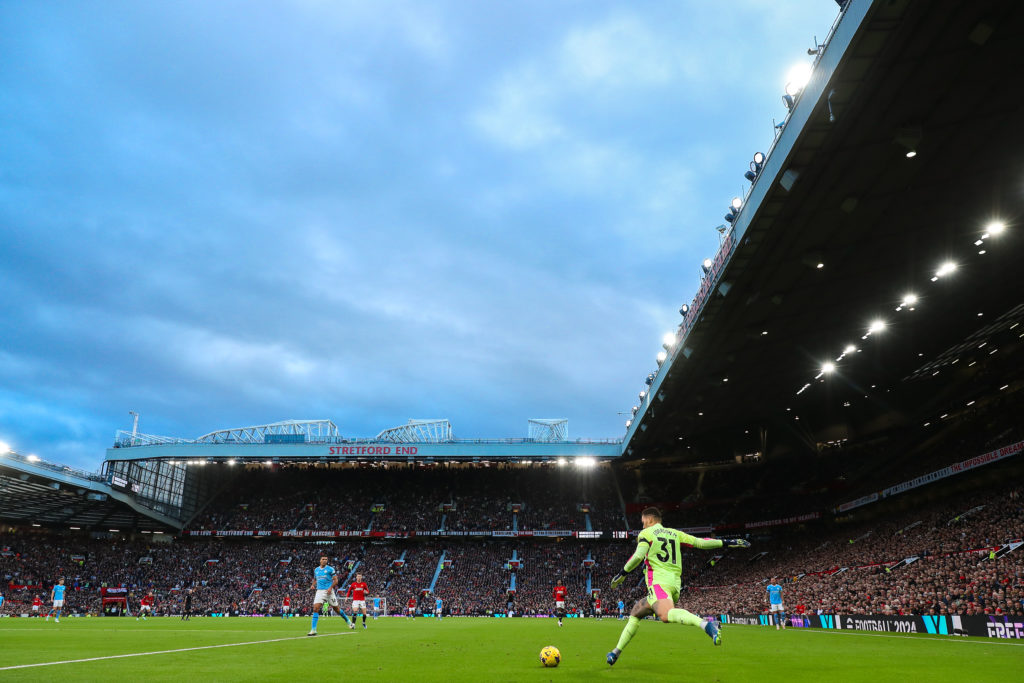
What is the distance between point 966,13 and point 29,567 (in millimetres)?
72077

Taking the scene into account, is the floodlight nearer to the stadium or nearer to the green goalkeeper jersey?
the stadium

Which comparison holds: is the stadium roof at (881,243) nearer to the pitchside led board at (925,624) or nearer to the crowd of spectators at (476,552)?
the crowd of spectators at (476,552)

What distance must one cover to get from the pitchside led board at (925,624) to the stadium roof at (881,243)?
42.3 feet

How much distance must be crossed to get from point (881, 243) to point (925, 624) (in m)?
14.0

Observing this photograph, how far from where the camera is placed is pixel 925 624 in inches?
953

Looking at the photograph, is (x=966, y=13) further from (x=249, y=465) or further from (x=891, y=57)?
(x=249, y=465)

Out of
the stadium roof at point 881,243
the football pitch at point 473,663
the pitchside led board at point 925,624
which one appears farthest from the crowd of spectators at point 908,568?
the football pitch at point 473,663

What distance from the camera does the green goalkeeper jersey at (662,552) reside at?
9492mm

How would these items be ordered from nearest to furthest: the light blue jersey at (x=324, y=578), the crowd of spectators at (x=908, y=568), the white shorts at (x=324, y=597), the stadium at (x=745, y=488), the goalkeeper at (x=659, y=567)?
the goalkeeper at (x=659, y=567), the stadium at (x=745, y=488), the white shorts at (x=324, y=597), the light blue jersey at (x=324, y=578), the crowd of spectators at (x=908, y=568)

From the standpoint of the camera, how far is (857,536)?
151 feet

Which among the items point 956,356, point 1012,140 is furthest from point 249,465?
point 1012,140

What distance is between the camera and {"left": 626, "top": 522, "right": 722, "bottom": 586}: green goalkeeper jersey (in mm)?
9492

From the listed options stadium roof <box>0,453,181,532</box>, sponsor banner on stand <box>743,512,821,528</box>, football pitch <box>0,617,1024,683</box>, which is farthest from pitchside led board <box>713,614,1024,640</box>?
stadium roof <box>0,453,181,532</box>

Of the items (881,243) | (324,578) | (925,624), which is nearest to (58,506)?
(324,578)
